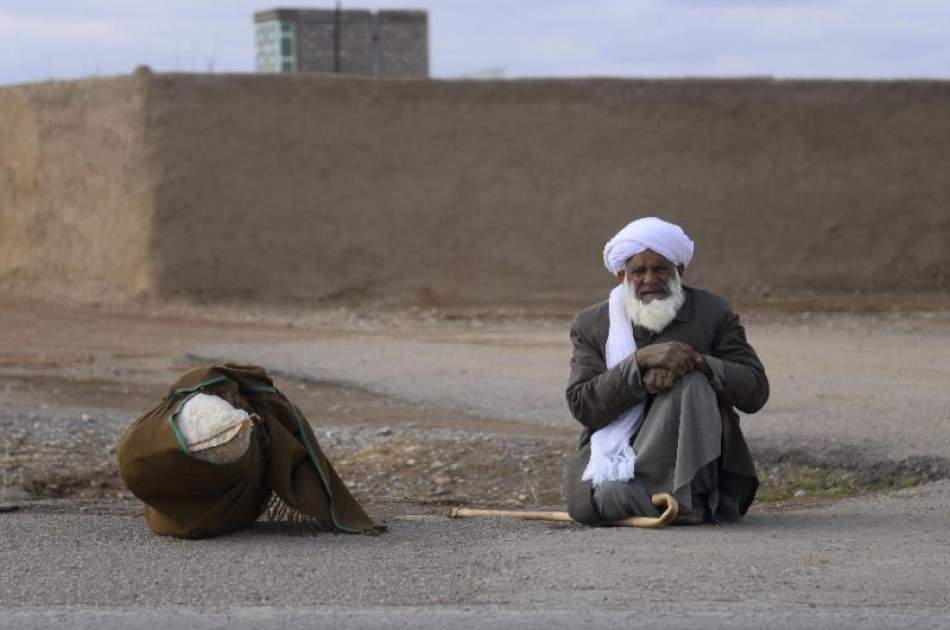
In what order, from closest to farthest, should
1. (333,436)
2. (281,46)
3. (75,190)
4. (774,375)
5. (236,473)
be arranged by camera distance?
(236,473), (333,436), (774,375), (75,190), (281,46)

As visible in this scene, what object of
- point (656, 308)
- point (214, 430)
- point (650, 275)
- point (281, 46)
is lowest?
point (214, 430)

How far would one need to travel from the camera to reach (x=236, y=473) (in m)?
5.95

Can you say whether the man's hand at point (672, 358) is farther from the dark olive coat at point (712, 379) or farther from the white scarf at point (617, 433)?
the white scarf at point (617, 433)

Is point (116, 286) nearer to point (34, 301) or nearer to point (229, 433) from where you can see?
point (34, 301)

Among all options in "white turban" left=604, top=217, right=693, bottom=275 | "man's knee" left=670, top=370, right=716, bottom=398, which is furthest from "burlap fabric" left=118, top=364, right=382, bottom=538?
"white turban" left=604, top=217, right=693, bottom=275

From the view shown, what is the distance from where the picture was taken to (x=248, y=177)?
1805cm

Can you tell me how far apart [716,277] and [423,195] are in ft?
11.3

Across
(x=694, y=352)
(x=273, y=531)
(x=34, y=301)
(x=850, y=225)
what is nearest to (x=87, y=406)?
(x=273, y=531)

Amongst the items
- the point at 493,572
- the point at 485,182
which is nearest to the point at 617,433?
the point at 493,572

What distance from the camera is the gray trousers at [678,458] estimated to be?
6.15 m

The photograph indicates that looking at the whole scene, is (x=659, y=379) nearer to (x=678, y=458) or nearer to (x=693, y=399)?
A: (x=693, y=399)

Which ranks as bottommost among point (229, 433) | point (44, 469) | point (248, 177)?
point (44, 469)

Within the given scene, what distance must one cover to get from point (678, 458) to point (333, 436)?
439cm

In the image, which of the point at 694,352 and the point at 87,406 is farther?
the point at 87,406
